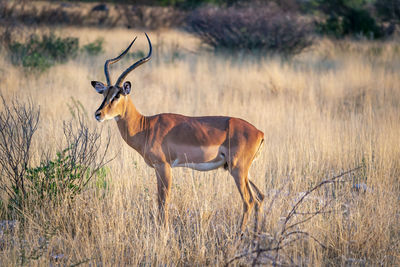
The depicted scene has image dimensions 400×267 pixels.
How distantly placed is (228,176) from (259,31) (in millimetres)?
12210

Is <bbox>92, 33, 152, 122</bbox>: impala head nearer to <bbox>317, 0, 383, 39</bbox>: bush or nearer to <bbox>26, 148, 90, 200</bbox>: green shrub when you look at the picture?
<bbox>26, 148, 90, 200</bbox>: green shrub

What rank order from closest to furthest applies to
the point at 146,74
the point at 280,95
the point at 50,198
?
the point at 50,198, the point at 280,95, the point at 146,74

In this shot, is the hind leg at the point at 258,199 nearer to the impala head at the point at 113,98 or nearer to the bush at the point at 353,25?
the impala head at the point at 113,98

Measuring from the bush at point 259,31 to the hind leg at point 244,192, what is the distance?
12725 mm

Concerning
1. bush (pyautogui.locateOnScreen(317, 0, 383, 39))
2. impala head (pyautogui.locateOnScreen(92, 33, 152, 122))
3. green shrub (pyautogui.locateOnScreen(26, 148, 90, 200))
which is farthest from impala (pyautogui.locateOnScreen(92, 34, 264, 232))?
bush (pyautogui.locateOnScreen(317, 0, 383, 39))

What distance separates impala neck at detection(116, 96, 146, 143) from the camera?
511cm

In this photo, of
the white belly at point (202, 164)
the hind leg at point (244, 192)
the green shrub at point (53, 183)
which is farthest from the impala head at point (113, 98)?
the hind leg at point (244, 192)

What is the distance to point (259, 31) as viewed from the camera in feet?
56.2

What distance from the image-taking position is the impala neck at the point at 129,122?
5.11 m

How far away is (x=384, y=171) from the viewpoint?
19.8ft

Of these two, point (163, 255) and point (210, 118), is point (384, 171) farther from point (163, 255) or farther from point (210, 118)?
point (163, 255)

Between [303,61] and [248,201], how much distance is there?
12.6m

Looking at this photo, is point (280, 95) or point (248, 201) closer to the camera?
point (248, 201)

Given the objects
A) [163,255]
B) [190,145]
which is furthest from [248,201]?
[163,255]
